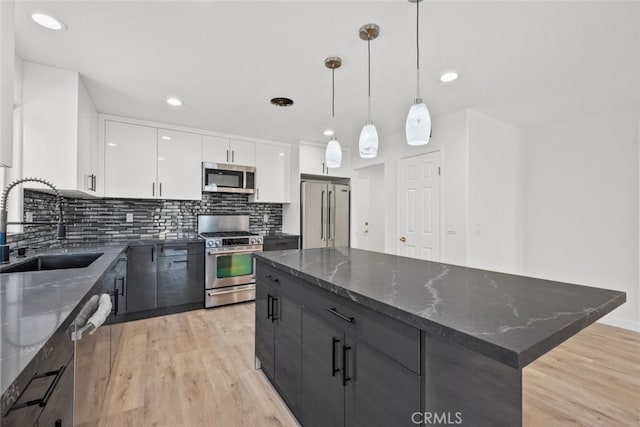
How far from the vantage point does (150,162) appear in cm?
359

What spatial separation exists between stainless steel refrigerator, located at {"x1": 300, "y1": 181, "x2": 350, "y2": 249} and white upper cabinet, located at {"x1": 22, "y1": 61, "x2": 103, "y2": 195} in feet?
8.78

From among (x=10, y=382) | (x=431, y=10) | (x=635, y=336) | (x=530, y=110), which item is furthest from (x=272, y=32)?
(x=635, y=336)

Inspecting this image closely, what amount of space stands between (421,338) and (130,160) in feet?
12.5

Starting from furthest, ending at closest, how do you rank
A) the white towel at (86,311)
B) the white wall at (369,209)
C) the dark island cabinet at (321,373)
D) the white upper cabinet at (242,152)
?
1. the white wall at (369,209)
2. the white upper cabinet at (242,152)
3. the dark island cabinet at (321,373)
4. the white towel at (86,311)

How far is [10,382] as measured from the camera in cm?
57

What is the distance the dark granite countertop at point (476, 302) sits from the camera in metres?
0.75

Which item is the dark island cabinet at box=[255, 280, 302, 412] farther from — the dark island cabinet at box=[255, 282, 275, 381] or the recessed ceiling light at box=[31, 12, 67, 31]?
the recessed ceiling light at box=[31, 12, 67, 31]

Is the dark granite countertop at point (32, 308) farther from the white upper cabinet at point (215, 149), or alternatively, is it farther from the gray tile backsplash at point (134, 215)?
the white upper cabinet at point (215, 149)

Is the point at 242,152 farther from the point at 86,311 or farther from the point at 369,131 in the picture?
the point at 86,311

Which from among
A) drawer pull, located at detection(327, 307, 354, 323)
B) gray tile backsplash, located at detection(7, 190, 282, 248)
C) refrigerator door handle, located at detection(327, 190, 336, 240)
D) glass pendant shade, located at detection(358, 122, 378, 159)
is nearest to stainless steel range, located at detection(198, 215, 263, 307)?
gray tile backsplash, located at detection(7, 190, 282, 248)

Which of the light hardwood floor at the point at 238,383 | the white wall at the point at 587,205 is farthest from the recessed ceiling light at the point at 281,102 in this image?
the white wall at the point at 587,205

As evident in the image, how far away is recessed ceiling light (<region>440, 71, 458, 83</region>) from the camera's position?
92.9 inches

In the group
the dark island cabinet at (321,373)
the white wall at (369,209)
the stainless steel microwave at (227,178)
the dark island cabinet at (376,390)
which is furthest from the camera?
the white wall at (369,209)

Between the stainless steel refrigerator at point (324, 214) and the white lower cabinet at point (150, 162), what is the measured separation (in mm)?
1541
